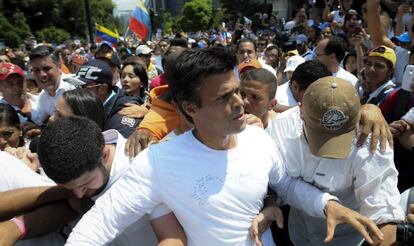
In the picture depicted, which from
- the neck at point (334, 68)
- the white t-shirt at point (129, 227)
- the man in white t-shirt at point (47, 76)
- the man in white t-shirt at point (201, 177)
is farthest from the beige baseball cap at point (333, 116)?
the man in white t-shirt at point (47, 76)

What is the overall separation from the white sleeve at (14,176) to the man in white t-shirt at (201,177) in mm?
447

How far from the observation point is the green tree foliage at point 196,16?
60.5 meters

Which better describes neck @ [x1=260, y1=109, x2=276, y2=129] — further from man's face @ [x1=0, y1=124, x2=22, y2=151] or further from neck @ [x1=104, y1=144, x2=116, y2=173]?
man's face @ [x1=0, y1=124, x2=22, y2=151]

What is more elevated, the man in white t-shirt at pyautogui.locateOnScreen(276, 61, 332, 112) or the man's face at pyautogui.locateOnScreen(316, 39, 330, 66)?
the man in white t-shirt at pyautogui.locateOnScreen(276, 61, 332, 112)

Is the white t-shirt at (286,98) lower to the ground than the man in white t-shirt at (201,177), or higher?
lower

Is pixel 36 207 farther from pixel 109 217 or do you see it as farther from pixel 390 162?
pixel 390 162

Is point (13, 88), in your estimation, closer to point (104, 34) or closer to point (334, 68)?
point (334, 68)

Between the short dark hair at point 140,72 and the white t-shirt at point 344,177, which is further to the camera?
the short dark hair at point 140,72

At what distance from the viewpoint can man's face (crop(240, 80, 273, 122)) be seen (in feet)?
9.29

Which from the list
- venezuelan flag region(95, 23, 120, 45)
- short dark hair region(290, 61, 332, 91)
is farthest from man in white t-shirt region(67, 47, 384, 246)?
venezuelan flag region(95, 23, 120, 45)

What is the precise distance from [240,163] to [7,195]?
1.07 meters

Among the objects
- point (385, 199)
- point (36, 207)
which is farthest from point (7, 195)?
point (385, 199)

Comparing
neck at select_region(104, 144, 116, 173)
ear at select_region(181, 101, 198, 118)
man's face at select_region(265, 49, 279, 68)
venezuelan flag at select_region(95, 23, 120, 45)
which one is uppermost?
ear at select_region(181, 101, 198, 118)

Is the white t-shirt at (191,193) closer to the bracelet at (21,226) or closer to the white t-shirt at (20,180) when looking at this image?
the bracelet at (21,226)
